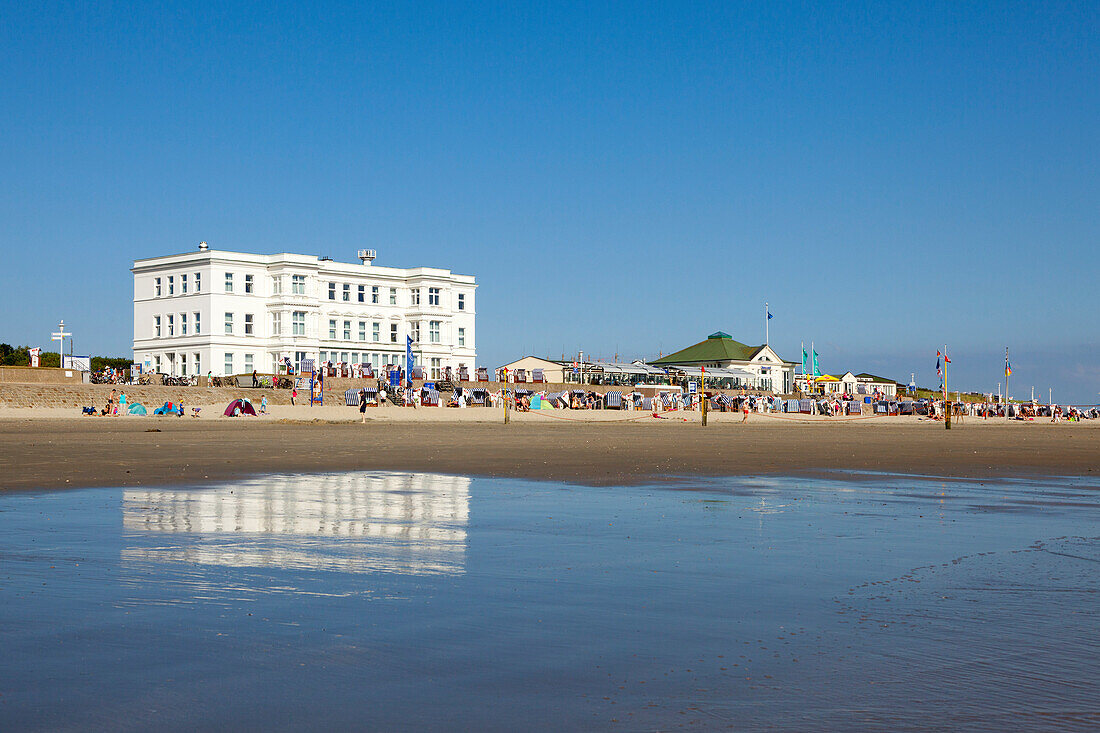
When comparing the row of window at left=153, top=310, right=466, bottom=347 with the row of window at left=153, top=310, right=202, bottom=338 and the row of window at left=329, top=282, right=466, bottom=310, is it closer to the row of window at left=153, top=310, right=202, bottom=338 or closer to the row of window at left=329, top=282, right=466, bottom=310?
the row of window at left=153, top=310, right=202, bottom=338

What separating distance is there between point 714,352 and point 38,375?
93076 millimetres

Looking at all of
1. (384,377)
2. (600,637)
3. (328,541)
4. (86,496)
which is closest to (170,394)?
(384,377)

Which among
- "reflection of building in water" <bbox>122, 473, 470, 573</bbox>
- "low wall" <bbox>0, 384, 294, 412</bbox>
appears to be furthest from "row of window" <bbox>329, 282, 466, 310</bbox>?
"reflection of building in water" <bbox>122, 473, 470, 573</bbox>

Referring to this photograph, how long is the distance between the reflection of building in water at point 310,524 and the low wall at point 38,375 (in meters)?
48.0

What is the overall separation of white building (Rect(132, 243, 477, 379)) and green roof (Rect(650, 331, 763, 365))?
171 ft

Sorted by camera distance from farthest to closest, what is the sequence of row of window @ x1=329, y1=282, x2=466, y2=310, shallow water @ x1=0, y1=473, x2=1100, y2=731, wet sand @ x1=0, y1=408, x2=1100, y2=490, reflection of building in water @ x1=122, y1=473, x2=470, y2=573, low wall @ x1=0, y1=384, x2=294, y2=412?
row of window @ x1=329, y1=282, x2=466, y2=310 < low wall @ x1=0, y1=384, x2=294, y2=412 < wet sand @ x1=0, y1=408, x2=1100, y2=490 < reflection of building in water @ x1=122, y1=473, x2=470, y2=573 < shallow water @ x1=0, y1=473, x2=1100, y2=731

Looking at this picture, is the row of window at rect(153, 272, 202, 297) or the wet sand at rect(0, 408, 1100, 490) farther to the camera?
the row of window at rect(153, 272, 202, 297)

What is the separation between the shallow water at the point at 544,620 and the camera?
437 centimetres

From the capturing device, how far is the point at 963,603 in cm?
661

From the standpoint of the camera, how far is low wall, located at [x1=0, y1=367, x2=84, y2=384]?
5717cm

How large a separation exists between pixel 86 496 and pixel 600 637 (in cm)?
933

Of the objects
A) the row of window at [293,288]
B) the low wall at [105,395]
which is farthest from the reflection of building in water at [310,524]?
the row of window at [293,288]

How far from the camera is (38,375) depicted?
58781 millimetres

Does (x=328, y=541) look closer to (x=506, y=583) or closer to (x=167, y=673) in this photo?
(x=506, y=583)
